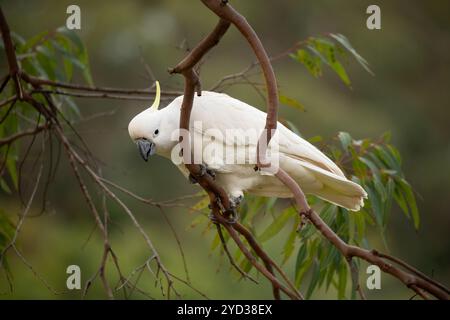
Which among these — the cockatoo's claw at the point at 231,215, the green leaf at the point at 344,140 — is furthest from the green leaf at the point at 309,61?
the cockatoo's claw at the point at 231,215

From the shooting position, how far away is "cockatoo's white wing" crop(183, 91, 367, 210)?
2346 millimetres

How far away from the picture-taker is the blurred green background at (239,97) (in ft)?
20.2

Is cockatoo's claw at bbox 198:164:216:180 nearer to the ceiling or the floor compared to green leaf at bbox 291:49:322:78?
nearer to the floor

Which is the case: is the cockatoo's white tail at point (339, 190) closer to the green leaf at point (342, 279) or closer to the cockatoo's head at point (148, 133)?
the green leaf at point (342, 279)

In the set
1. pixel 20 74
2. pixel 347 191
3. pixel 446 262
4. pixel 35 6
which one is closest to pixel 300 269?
pixel 347 191

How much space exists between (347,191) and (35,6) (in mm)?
5816

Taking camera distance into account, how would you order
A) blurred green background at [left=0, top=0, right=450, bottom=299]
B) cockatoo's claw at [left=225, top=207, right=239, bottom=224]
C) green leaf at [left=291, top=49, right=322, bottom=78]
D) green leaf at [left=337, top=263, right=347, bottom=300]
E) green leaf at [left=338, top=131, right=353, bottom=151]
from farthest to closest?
1. blurred green background at [left=0, top=0, right=450, bottom=299]
2. green leaf at [left=291, top=49, right=322, bottom=78]
3. green leaf at [left=337, top=263, right=347, bottom=300]
4. green leaf at [left=338, top=131, right=353, bottom=151]
5. cockatoo's claw at [left=225, top=207, right=239, bottom=224]

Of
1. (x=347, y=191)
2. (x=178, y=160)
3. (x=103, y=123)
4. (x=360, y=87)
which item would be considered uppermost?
(x=360, y=87)

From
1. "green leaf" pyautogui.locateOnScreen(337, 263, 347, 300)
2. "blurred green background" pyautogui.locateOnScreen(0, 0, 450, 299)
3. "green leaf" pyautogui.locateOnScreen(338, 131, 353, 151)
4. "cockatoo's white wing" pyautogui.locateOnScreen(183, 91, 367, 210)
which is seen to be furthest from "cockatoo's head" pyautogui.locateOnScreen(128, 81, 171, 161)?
"blurred green background" pyautogui.locateOnScreen(0, 0, 450, 299)

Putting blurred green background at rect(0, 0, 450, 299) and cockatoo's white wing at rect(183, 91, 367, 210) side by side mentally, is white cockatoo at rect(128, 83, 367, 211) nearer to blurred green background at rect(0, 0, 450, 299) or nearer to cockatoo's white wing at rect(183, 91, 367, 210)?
cockatoo's white wing at rect(183, 91, 367, 210)
